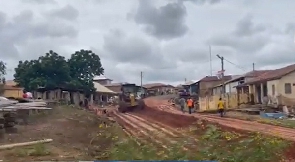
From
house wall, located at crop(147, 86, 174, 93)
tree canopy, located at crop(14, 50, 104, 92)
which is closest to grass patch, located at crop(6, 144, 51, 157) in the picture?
tree canopy, located at crop(14, 50, 104, 92)

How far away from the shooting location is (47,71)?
52.5 meters

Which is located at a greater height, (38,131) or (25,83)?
(25,83)

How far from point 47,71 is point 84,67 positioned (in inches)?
243

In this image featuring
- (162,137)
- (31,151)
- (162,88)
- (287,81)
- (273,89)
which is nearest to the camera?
(31,151)

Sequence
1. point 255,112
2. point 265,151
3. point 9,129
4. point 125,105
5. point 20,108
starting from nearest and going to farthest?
point 265,151, point 9,129, point 20,108, point 255,112, point 125,105

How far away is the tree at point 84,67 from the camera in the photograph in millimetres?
56844

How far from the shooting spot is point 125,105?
5084cm

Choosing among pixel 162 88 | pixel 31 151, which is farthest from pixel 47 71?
pixel 162 88

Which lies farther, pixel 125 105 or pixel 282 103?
pixel 125 105

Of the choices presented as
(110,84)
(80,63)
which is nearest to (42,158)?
(80,63)

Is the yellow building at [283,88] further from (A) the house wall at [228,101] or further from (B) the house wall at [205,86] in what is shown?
(B) the house wall at [205,86]

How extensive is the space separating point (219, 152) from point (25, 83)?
4273cm

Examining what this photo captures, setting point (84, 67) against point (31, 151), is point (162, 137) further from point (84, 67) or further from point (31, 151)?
point (84, 67)

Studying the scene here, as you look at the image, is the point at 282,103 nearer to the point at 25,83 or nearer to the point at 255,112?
the point at 255,112
